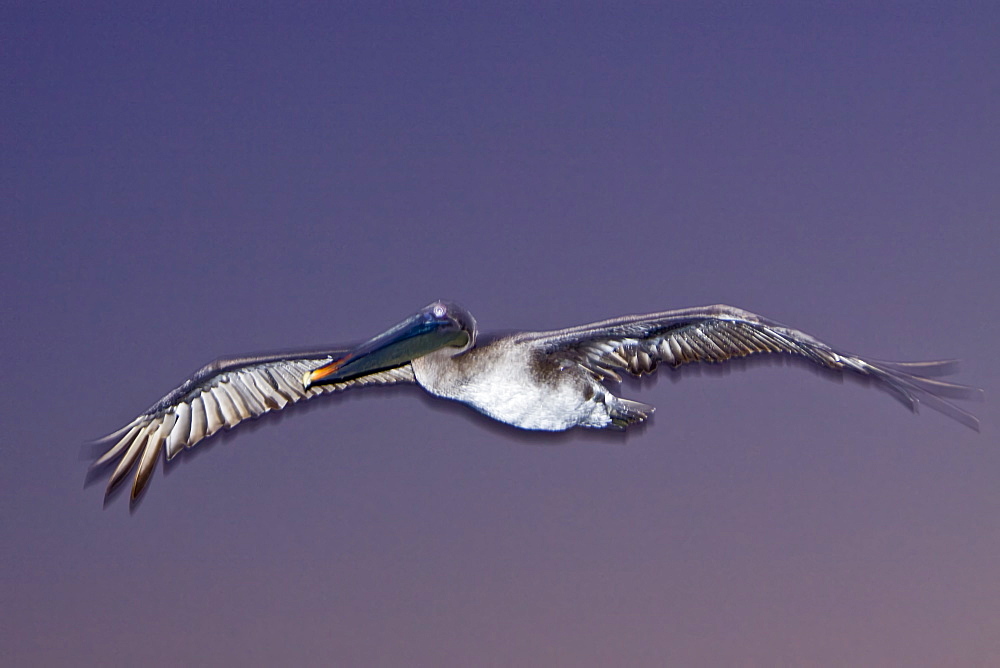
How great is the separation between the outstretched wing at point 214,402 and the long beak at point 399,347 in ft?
1.98

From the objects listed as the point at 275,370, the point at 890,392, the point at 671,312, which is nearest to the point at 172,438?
the point at 275,370

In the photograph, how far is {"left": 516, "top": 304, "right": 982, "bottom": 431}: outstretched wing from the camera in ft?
16.9

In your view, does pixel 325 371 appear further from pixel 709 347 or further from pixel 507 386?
pixel 709 347

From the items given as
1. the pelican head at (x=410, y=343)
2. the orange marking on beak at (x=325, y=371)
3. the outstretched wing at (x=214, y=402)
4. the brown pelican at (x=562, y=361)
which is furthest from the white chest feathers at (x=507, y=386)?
A: the outstretched wing at (x=214, y=402)

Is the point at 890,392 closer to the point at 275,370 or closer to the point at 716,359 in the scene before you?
the point at 716,359

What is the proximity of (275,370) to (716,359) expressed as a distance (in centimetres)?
346

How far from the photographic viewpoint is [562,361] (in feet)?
19.0

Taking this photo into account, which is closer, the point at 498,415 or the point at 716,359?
the point at 498,415

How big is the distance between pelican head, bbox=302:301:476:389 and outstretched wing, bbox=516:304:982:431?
458mm

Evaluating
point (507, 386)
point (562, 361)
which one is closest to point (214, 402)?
point (507, 386)

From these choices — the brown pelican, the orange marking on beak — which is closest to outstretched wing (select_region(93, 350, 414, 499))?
the brown pelican

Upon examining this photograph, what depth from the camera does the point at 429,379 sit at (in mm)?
5711

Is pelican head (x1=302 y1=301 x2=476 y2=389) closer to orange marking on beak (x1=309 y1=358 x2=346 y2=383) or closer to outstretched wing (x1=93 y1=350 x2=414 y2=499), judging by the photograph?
orange marking on beak (x1=309 y1=358 x2=346 y2=383)

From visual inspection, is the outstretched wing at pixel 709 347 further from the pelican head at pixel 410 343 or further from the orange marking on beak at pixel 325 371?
the orange marking on beak at pixel 325 371
